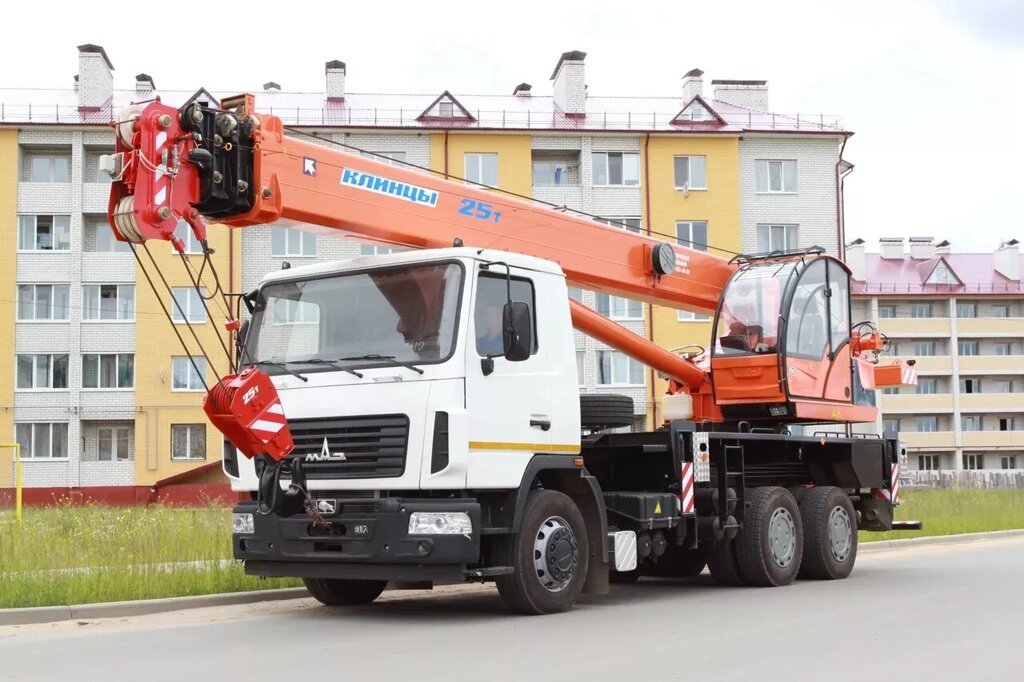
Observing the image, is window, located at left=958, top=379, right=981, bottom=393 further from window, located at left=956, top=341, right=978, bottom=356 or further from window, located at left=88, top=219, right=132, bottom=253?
window, located at left=88, top=219, right=132, bottom=253

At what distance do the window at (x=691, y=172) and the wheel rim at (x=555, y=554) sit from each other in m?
42.3

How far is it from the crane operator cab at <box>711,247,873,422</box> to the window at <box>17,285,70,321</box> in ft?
130

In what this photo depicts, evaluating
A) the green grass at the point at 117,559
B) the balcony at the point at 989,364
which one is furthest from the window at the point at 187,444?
the balcony at the point at 989,364

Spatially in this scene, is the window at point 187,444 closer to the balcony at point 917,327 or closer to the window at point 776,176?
the window at point 776,176

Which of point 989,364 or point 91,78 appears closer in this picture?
point 91,78

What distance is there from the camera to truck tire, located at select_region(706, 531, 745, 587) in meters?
13.4

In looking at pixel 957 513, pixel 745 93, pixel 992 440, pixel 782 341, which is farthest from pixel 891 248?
pixel 782 341

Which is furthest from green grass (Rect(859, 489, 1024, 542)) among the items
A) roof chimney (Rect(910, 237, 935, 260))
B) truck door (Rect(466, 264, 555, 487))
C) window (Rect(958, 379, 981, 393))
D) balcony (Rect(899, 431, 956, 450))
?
roof chimney (Rect(910, 237, 935, 260))

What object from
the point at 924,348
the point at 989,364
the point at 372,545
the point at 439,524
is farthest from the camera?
the point at 924,348

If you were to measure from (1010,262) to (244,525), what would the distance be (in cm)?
8655

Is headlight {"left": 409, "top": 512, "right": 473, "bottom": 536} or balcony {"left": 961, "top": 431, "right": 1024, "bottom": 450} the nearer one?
headlight {"left": 409, "top": 512, "right": 473, "bottom": 536}

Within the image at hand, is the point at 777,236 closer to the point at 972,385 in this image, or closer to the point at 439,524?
the point at 972,385

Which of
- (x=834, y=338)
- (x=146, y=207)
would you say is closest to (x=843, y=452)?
(x=834, y=338)

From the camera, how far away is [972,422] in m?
87.0
